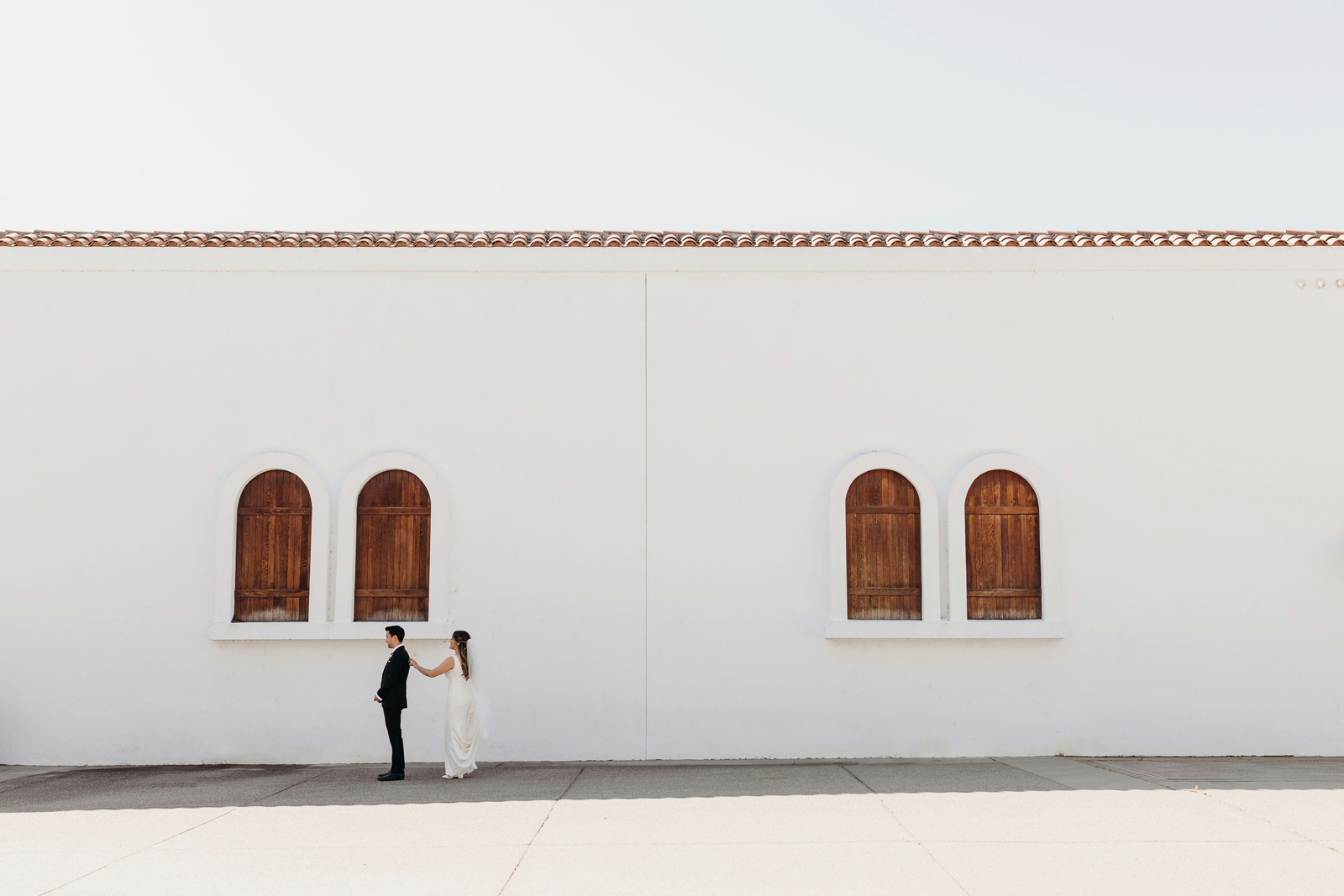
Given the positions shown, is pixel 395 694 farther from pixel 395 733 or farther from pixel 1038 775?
pixel 1038 775

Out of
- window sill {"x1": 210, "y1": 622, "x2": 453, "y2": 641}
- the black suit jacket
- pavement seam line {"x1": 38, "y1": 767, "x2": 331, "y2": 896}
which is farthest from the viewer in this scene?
window sill {"x1": 210, "y1": 622, "x2": 453, "y2": 641}

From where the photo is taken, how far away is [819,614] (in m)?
9.47

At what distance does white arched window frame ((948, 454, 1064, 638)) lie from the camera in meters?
9.40

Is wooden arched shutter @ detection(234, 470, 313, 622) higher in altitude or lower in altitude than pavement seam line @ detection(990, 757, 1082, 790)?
higher

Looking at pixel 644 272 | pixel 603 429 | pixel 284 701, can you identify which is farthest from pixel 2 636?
pixel 644 272

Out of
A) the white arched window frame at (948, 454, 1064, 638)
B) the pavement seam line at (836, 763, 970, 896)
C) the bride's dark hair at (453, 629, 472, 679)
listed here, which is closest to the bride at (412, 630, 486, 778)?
the bride's dark hair at (453, 629, 472, 679)

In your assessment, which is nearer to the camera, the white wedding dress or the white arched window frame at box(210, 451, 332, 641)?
the white wedding dress

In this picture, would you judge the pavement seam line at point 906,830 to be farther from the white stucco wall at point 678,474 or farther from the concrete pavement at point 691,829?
the white stucco wall at point 678,474

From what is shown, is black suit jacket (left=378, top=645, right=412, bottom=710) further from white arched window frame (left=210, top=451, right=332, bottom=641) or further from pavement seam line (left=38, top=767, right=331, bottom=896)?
white arched window frame (left=210, top=451, right=332, bottom=641)

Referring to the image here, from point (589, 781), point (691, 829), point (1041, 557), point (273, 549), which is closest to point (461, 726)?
point (589, 781)

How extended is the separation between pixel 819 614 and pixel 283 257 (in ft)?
20.6

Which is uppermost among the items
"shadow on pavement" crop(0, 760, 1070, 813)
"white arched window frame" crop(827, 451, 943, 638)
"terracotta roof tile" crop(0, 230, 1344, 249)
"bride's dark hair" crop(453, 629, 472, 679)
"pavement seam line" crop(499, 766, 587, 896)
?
"terracotta roof tile" crop(0, 230, 1344, 249)

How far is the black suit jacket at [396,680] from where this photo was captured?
865 centimetres

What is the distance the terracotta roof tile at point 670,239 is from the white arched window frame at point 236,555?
2.19 m
